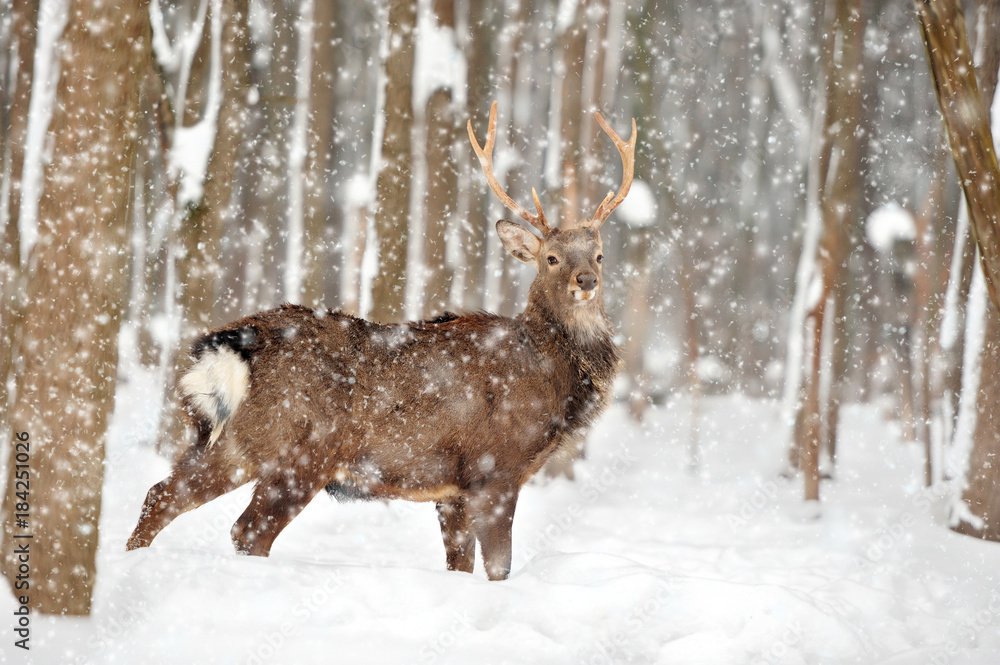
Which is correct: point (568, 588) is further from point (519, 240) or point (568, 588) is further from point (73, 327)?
point (519, 240)

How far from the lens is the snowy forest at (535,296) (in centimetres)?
357

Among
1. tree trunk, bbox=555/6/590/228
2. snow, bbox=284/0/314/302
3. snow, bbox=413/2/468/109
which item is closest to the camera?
snow, bbox=413/2/468/109

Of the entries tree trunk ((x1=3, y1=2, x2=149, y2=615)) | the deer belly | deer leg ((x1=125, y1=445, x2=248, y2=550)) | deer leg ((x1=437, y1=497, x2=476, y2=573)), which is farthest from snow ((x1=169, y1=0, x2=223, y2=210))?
tree trunk ((x1=3, y1=2, x2=149, y2=615))

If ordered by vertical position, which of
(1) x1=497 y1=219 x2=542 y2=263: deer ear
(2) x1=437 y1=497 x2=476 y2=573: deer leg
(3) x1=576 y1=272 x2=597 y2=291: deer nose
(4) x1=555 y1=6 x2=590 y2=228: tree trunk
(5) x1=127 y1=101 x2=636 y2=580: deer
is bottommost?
(2) x1=437 y1=497 x2=476 y2=573: deer leg

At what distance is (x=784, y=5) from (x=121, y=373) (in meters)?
14.1

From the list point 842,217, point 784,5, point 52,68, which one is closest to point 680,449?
point 842,217

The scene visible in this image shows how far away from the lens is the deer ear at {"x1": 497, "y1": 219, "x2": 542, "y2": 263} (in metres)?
5.91

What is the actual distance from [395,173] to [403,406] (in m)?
3.27

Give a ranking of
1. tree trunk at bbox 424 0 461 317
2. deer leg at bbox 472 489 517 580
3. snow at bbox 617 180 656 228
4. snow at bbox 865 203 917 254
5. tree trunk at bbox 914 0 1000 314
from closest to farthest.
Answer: tree trunk at bbox 914 0 1000 314 < deer leg at bbox 472 489 517 580 < tree trunk at bbox 424 0 461 317 < snow at bbox 865 203 917 254 < snow at bbox 617 180 656 228

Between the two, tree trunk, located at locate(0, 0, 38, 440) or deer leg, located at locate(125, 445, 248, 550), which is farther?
tree trunk, located at locate(0, 0, 38, 440)

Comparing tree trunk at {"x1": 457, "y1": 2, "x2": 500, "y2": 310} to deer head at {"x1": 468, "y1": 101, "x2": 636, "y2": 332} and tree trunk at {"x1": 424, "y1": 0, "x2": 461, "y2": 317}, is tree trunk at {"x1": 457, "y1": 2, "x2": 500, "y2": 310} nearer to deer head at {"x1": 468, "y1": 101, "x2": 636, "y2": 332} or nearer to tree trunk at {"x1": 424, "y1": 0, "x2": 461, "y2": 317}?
tree trunk at {"x1": 424, "y1": 0, "x2": 461, "y2": 317}

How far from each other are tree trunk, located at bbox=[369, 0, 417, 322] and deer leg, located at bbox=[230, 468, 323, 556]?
9.30ft

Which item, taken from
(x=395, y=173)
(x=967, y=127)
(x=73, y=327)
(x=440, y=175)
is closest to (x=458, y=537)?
(x=73, y=327)

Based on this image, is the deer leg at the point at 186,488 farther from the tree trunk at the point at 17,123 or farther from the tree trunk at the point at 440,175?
the tree trunk at the point at 17,123
